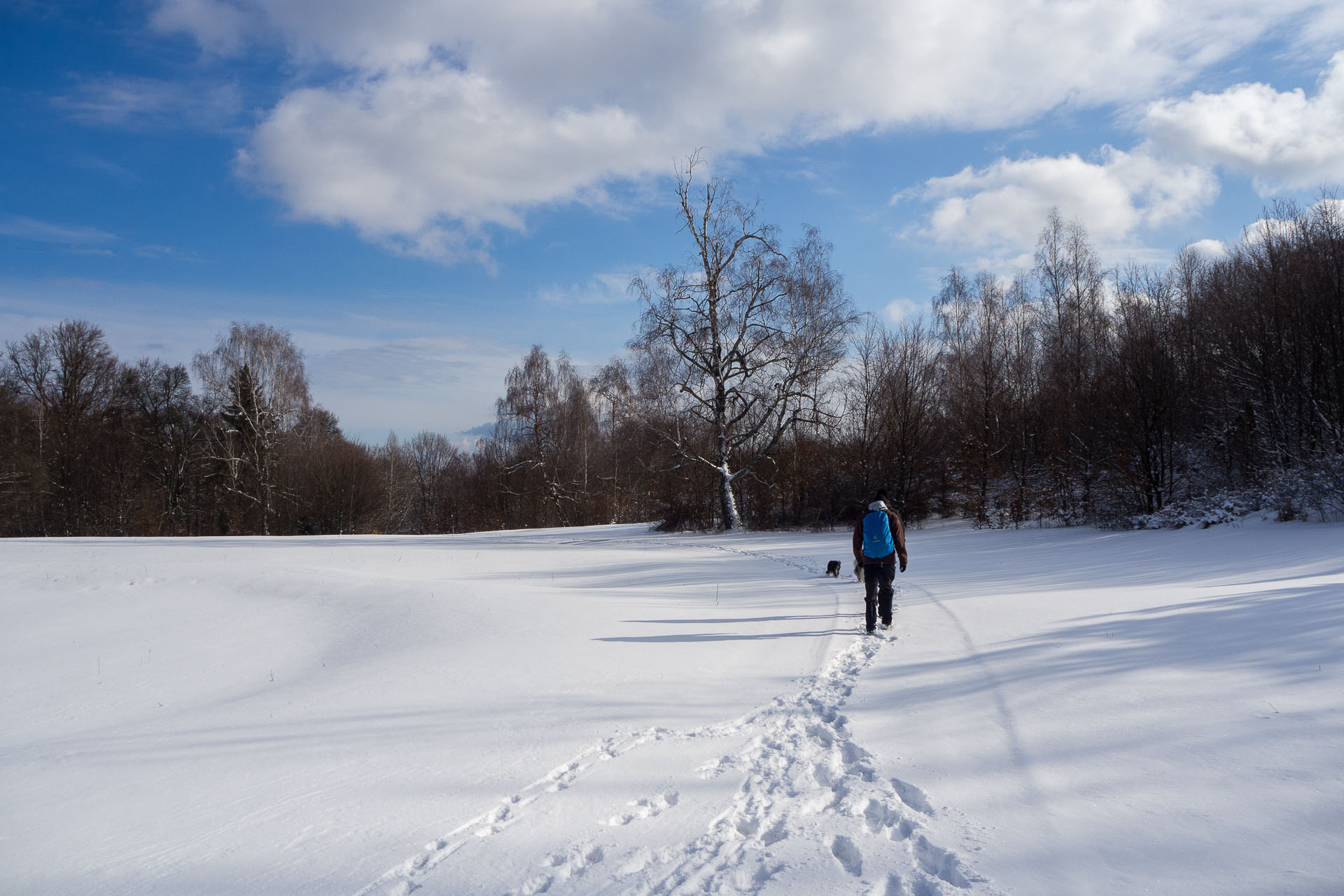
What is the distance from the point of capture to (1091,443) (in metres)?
21.1

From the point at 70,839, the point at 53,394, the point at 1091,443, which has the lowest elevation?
the point at 70,839

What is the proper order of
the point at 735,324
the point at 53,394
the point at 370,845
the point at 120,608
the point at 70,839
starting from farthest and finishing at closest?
the point at 53,394 < the point at 735,324 < the point at 120,608 < the point at 70,839 < the point at 370,845

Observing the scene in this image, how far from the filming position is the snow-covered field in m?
3.31

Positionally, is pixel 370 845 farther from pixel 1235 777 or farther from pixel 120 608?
pixel 120 608

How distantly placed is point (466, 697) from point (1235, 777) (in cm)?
553

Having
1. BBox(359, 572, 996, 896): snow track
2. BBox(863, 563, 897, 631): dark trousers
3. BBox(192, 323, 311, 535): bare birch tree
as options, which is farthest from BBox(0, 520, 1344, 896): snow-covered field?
BBox(192, 323, 311, 535): bare birch tree

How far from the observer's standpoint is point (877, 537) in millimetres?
8898

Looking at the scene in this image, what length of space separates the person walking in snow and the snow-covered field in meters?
0.47

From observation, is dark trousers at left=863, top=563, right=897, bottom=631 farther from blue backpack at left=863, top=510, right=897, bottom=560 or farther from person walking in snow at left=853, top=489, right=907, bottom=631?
blue backpack at left=863, top=510, right=897, bottom=560

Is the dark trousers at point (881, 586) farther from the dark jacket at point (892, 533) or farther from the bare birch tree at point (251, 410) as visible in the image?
the bare birch tree at point (251, 410)

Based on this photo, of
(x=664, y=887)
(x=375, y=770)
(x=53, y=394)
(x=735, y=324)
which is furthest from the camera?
(x=53, y=394)

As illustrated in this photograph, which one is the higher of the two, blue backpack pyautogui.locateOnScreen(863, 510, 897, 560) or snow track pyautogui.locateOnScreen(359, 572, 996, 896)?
blue backpack pyautogui.locateOnScreen(863, 510, 897, 560)

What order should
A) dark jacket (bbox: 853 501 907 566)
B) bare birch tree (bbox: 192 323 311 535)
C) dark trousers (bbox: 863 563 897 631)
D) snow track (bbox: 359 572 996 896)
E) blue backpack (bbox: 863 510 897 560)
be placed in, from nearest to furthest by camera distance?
snow track (bbox: 359 572 996 896)
dark trousers (bbox: 863 563 897 631)
blue backpack (bbox: 863 510 897 560)
dark jacket (bbox: 853 501 907 566)
bare birch tree (bbox: 192 323 311 535)

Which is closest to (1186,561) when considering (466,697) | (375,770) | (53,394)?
(466,697)
